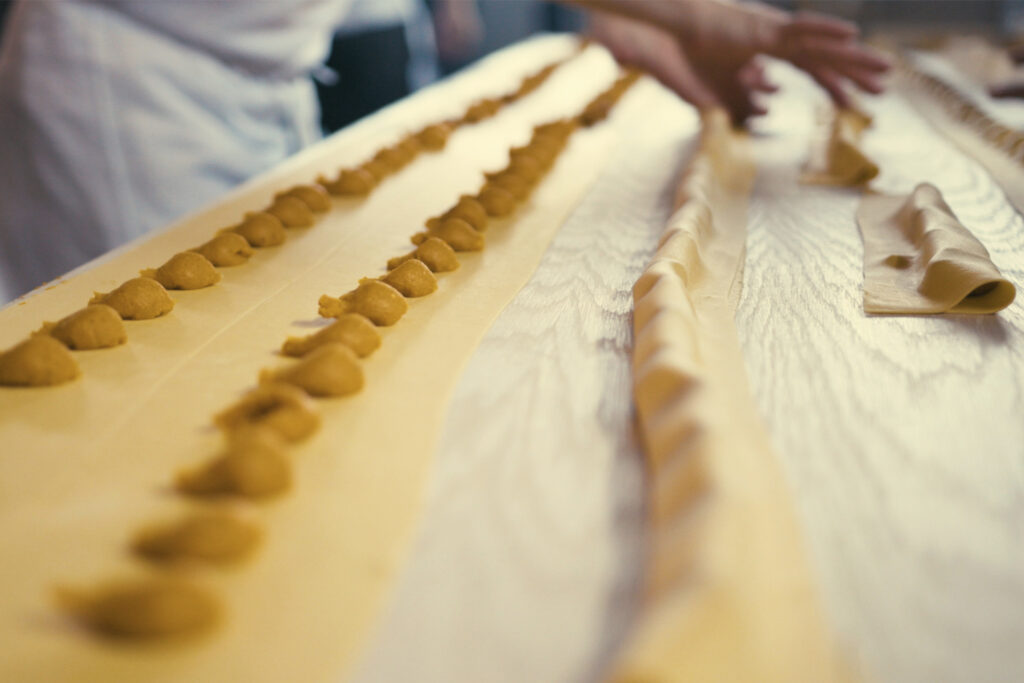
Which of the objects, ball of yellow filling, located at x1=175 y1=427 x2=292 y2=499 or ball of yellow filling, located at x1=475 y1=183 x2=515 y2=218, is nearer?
ball of yellow filling, located at x1=175 y1=427 x2=292 y2=499

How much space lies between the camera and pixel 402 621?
2.01 feet

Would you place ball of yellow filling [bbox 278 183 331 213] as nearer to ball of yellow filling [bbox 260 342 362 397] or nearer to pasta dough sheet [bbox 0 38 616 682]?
pasta dough sheet [bbox 0 38 616 682]

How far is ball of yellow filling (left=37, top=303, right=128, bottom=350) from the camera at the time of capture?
1.05 m

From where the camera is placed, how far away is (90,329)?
1.05 meters

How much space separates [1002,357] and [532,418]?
1.78 feet

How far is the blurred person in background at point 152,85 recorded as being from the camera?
2059 mm

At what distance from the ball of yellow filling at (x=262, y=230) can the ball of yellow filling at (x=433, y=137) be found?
79 cm

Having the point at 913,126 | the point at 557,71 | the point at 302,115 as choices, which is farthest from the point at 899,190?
the point at 557,71

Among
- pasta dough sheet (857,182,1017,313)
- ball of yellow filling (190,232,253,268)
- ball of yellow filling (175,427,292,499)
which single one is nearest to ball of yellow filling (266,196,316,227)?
ball of yellow filling (190,232,253,268)

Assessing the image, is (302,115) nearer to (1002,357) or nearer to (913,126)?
(913,126)

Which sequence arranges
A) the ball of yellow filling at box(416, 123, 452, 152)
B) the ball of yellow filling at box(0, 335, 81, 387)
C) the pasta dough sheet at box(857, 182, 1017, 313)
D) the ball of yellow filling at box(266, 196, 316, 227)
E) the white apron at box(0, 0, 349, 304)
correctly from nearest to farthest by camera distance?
1. the ball of yellow filling at box(0, 335, 81, 387)
2. the pasta dough sheet at box(857, 182, 1017, 313)
3. the ball of yellow filling at box(266, 196, 316, 227)
4. the white apron at box(0, 0, 349, 304)
5. the ball of yellow filling at box(416, 123, 452, 152)

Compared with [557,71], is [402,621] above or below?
above

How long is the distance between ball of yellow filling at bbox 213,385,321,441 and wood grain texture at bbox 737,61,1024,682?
46 centimetres

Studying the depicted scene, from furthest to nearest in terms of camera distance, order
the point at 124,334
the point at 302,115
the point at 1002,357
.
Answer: the point at 302,115
the point at 124,334
the point at 1002,357
